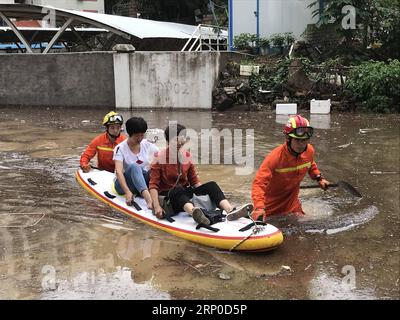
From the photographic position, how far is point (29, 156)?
10.2 meters

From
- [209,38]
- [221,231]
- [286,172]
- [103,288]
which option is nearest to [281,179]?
[286,172]

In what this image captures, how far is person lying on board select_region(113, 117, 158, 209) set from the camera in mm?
6023

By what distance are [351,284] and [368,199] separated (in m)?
2.91

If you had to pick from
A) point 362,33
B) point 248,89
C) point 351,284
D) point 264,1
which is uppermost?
point 264,1

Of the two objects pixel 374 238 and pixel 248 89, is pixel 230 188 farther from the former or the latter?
pixel 248 89

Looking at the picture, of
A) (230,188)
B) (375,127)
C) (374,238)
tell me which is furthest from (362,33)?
(374,238)

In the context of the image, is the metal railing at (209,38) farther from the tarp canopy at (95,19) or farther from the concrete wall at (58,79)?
the concrete wall at (58,79)

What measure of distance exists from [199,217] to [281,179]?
3.42ft

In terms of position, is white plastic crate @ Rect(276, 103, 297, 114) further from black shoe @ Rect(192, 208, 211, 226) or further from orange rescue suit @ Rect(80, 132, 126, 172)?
black shoe @ Rect(192, 208, 211, 226)

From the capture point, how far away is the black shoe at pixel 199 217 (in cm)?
514

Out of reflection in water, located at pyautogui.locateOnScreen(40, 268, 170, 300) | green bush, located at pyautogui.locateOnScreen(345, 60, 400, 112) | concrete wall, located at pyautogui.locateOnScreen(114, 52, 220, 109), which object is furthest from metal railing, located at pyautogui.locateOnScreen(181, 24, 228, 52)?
reflection in water, located at pyautogui.locateOnScreen(40, 268, 170, 300)

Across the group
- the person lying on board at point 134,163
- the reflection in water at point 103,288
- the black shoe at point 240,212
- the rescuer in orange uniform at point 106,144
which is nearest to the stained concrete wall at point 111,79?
the rescuer in orange uniform at point 106,144

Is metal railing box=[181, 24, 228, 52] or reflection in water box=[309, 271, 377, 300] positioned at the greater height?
metal railing box=[181, 24, 228, 52]

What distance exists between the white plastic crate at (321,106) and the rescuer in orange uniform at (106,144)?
9.03 meters
